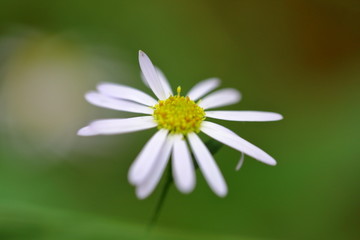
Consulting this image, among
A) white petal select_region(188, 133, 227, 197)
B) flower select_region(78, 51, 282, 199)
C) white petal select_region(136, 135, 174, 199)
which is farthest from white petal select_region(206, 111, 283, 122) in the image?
white petal select_region(136, 135, 174, 199)

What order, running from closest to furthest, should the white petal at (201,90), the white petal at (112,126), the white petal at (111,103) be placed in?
the white petal at (112,126) < the white petal at (111,103) < the white petal at (201,90)

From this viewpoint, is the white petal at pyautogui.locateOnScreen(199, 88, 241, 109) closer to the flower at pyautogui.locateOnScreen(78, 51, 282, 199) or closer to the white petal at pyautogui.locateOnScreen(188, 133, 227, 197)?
the flower at pyautogui.locateOnScreen(78, 51, 282, 199)

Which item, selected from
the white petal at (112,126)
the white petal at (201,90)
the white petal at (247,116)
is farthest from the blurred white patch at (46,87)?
the white petal at (247,116)

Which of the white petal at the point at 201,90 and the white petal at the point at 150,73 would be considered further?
the white petal at the point at 201,90

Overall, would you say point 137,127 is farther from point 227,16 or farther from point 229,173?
point 227,16

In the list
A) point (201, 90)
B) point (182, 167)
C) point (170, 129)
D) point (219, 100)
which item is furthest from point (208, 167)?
point (201, 90)

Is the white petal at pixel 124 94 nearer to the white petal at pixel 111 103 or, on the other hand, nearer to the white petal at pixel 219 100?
the white petal at pixel 111 103

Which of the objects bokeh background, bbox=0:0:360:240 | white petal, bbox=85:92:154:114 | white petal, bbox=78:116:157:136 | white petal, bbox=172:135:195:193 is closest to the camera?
white petal, bbox=172:135:195:193

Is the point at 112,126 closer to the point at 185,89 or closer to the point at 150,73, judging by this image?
the point at 150,73
